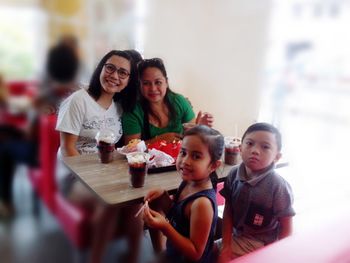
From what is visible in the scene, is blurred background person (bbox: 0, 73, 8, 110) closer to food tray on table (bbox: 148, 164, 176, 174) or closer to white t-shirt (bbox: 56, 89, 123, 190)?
white t-shirt (bbox: 56, 89, 123, 190)

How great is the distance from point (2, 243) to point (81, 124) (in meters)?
0.19

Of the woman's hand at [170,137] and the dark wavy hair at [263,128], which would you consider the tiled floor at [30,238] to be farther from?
the dark wavy hair at [263,128]

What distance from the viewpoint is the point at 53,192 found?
0.46 m

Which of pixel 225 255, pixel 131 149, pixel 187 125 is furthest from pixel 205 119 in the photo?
pixel 225 255

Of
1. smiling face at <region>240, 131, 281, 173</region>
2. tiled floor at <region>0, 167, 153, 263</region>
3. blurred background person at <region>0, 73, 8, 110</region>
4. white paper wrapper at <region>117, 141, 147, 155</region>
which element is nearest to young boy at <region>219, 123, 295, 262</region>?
smiling face at <region>240, 131, 281, 173</region>

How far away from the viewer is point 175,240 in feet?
2.09

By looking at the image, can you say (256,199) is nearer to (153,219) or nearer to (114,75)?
(153,219)

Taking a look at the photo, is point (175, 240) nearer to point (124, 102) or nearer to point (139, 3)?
point (124, 102)

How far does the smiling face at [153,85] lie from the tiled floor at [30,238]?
236 mm

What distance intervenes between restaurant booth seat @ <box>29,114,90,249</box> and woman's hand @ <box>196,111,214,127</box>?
0.90 feet

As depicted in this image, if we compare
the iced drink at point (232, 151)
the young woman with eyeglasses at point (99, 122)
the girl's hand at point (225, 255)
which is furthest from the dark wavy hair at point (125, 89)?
the girl's hand at point (225, 255)

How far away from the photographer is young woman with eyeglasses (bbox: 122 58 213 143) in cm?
58

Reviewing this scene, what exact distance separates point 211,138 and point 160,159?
0.10 meters

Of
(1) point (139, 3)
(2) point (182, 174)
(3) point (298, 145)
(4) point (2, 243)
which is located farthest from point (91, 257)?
(3) point (298, 145)
